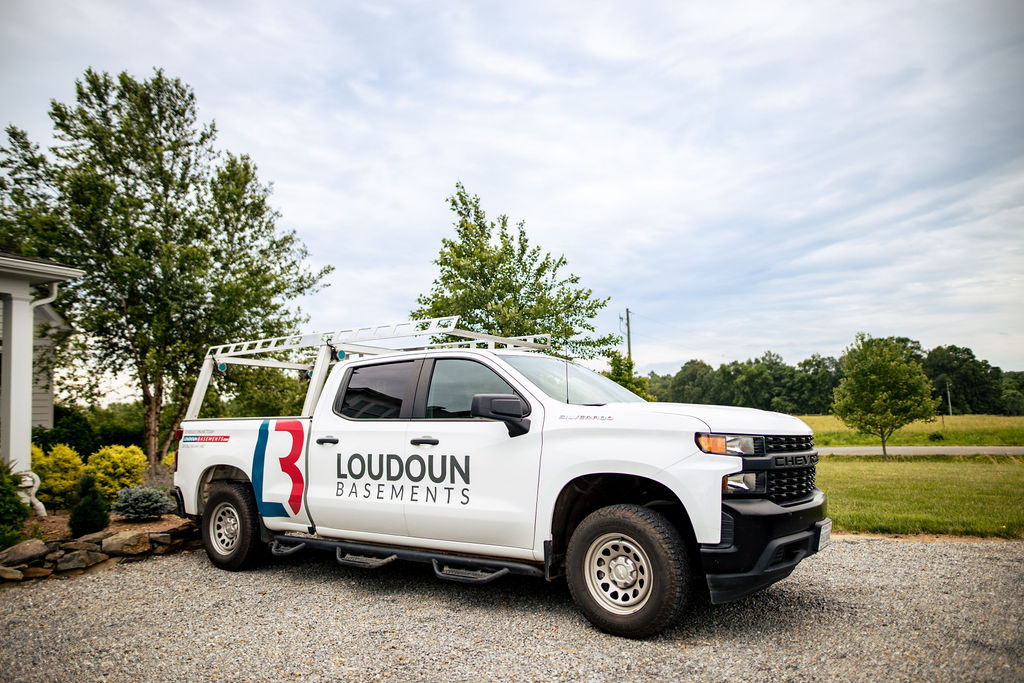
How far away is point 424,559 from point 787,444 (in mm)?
2856

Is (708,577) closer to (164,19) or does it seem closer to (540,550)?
(540,550)

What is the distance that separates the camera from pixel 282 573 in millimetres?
6367

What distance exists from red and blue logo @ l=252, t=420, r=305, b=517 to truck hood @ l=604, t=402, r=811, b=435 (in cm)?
303

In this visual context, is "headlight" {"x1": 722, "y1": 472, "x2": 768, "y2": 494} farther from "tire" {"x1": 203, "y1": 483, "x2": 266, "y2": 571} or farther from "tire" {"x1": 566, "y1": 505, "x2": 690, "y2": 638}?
"tire" {"x1": 203, "y1": 483, "x2": 266, "y2": 571}

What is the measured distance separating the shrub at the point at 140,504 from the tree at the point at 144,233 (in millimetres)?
8673

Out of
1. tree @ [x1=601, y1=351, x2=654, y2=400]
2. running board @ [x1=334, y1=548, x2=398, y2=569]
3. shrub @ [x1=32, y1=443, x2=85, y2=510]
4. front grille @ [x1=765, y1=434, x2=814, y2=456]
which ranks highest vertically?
tree @ [x1=601, y1=351, x2=654, y2=400]

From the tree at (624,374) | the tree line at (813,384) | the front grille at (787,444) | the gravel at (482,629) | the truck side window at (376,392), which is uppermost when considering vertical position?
the tree line at (813,384)

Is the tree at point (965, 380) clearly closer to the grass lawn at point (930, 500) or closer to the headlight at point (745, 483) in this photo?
the grass lawn at point (930, 500)

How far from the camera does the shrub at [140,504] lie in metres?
7.96

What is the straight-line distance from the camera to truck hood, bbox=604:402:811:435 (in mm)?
4109

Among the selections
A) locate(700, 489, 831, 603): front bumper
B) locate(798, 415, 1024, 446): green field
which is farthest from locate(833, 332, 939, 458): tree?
locate(700, 489, 831, 603): front bumper

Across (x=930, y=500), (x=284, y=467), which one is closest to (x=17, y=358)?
(x=284, y=467)

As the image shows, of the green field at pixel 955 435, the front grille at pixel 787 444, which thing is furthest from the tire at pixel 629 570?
the green field at pixel 955 435

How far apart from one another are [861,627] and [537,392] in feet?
8.96
